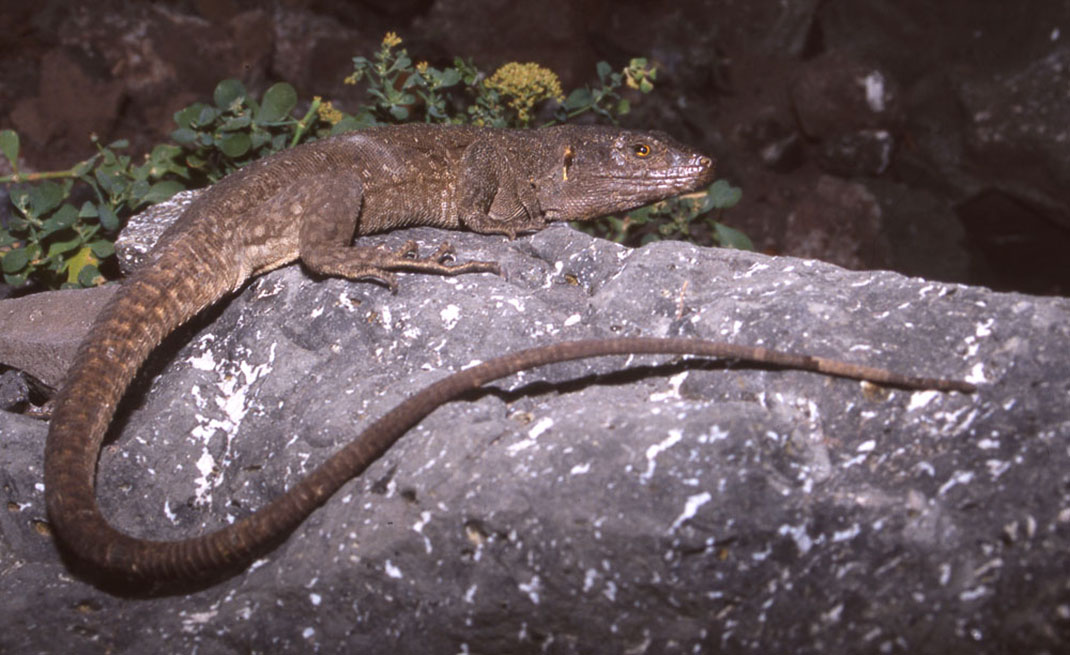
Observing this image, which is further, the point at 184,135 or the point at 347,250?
the point at 184,135

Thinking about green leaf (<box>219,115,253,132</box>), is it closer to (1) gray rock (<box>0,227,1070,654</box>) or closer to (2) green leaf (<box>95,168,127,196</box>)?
(2) green leaf (<box>95,168,127,196</box>)

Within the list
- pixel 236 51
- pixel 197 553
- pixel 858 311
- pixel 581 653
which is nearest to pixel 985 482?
pixel 858 311

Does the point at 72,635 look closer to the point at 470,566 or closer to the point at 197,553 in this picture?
the point at 197,553

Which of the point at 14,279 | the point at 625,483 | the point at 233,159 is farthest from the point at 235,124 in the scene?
the point at 625,483

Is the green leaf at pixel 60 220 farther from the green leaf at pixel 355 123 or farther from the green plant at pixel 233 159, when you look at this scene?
the green leaf at pixel 355 123

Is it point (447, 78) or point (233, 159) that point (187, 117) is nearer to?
point (233, 159)

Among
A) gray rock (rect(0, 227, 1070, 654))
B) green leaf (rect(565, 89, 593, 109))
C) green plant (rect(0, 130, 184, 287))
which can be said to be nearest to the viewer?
gray rock (rect(0, 227, 1070, 654))

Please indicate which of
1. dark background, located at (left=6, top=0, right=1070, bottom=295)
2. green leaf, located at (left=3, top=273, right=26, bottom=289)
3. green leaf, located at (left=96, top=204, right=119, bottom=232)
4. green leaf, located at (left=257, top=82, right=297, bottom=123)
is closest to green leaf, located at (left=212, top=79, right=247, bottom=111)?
green leaf, located at (left=257, top=82, right=297, bottom=123)
